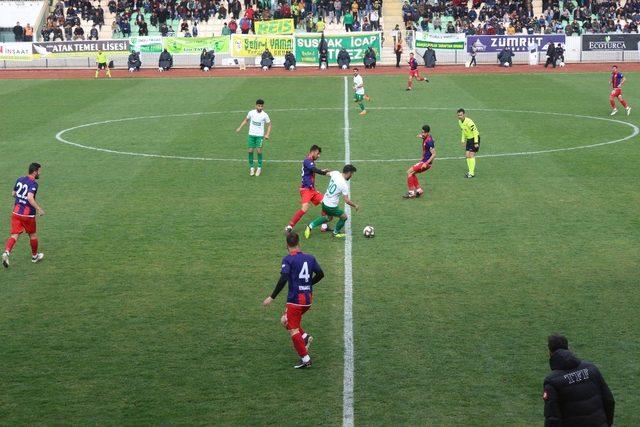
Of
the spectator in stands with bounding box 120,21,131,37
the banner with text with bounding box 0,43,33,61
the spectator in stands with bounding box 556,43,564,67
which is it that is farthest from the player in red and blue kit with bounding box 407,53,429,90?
the banner with text with bounding box 0,43,33,61

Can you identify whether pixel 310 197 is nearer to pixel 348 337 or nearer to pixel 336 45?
pixel 348 337

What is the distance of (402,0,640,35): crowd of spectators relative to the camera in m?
70.8

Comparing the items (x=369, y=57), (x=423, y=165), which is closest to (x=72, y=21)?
(x=369, y=57)

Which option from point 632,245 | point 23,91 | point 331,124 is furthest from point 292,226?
point 23,91

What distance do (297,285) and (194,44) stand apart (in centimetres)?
5806

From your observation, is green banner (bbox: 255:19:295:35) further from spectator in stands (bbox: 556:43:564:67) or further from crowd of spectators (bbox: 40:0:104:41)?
spectator in stands (bbox: 556:43:564:67)

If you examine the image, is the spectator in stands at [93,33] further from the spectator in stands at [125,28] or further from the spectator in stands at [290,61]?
the spectator in stands at [290,61]

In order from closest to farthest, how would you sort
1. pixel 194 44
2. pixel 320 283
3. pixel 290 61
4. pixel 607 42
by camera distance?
pixel 320 283 → pixel 290 61 → pixel 607 42 → pixel 194 44

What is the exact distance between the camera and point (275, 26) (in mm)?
69438

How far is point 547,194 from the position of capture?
25.3 metres

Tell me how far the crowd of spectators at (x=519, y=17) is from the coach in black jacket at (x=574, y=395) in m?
61.6

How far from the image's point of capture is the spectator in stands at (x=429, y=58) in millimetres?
65875

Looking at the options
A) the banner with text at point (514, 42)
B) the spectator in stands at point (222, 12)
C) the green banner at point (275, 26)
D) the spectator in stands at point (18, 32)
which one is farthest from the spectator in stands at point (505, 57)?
the spectator in stands at point (18, 32)

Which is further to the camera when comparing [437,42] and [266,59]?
[437,42]
